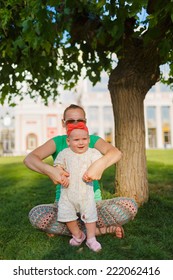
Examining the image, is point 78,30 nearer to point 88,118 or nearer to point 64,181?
point 64,181

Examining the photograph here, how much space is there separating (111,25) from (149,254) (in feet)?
8.35

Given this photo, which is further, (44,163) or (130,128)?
(130,128)

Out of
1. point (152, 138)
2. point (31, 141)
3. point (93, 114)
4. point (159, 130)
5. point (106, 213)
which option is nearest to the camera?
point (106, 213)

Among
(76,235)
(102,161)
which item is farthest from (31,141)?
(102,161)

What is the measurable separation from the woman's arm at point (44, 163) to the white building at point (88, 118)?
43.8m

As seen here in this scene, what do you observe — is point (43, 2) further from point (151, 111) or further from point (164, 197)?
point (151, 111)

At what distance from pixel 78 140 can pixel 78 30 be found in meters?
3.02

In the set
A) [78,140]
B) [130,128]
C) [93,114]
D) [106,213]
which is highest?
[93,114]

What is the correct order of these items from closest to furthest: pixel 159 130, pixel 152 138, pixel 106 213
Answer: pixel 106 213 → pixel 159 130 → pixel 152 138

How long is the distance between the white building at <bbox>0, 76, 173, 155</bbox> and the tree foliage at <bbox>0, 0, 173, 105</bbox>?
132 feet

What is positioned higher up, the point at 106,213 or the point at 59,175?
the point at 59,175

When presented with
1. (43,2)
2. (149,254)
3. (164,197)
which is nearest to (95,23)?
(43,2)

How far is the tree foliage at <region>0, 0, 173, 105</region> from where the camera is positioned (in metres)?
3.93

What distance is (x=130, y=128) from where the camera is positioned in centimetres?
540
